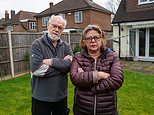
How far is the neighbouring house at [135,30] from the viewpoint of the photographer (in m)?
14.1

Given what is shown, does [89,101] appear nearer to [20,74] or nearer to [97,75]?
[97,75]

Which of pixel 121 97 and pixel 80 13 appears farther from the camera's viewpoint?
pixel 80 13

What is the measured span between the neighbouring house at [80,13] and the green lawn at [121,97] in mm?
19138

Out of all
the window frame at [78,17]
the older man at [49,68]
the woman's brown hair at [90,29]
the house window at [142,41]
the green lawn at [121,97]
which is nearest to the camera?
the woman's brown hair at [90,29]

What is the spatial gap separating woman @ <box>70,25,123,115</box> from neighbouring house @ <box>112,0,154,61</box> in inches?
482

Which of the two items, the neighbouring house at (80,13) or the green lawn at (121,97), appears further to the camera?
the neighbouring house at (80,13)

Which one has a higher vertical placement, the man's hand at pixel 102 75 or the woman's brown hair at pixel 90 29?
the woman's brown hair at pixel 90 29

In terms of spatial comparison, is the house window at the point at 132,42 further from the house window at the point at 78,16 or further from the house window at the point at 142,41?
the house window at the point at 78,16

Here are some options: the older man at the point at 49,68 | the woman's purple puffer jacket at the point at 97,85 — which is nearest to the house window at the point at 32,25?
the older man at the point at 49,68

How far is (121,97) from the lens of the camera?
6.00 meters

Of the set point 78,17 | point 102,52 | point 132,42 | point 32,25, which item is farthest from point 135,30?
point 32,25

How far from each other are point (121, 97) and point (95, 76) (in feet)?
13.1

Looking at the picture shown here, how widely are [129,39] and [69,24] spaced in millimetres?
14864

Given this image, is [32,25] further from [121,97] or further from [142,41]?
[121,97]
